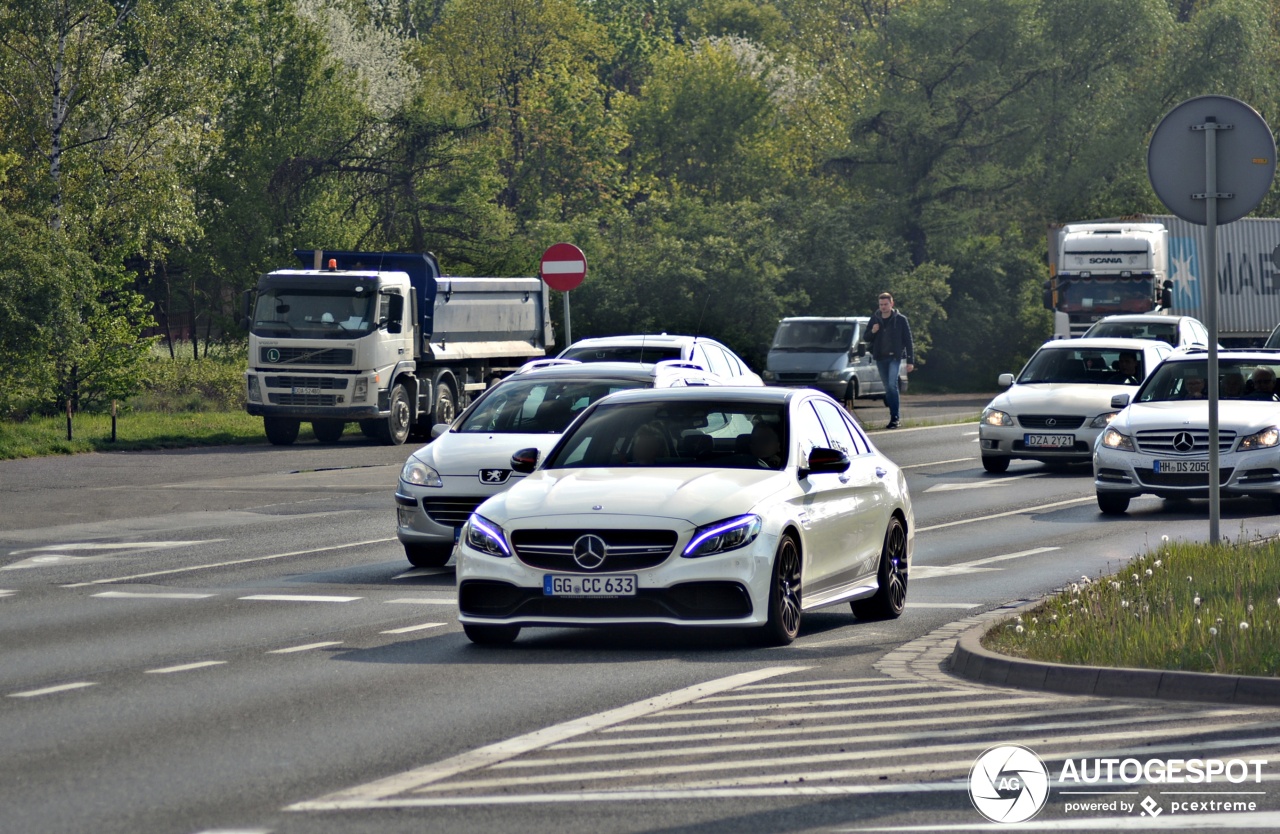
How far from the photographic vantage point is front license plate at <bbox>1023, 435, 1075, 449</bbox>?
79.4 feet

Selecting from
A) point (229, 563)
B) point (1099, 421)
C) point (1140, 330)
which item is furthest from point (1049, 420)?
→ point (229, 563)

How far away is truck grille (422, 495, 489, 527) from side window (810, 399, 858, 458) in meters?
3.30

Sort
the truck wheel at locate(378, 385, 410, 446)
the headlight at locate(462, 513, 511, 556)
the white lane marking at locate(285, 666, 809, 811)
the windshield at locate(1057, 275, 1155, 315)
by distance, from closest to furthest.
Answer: the white lane marking at locate(285, 666, 809, 811)
the headlight at locate(462, 513, 511, 556)
the truck wheel at locate(378, 385, 410, 446)
the windshield at locate(1057, 275, 1155, 315)

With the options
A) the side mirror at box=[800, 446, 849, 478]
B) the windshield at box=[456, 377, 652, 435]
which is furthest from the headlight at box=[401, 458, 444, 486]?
the side mirror at box=[800, 446, 849, 478]

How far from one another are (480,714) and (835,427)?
176 inches

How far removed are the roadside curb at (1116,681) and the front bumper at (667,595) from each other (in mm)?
1263

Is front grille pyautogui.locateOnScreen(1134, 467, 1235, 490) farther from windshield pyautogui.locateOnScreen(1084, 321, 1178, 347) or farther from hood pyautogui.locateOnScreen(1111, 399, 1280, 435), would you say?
windshield pyautogui.locateOnScreen(1084, 321, 1178, 347)

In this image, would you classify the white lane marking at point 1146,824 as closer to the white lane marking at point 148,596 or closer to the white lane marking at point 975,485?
the white lane marking at point 148,596

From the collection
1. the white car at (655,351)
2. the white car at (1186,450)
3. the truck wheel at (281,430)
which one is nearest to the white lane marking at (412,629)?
the white car at (1186,450)

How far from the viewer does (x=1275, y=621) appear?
9.96 metres

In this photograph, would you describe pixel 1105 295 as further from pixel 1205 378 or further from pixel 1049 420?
pixel 1205 378

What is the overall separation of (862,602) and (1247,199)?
3455 mm

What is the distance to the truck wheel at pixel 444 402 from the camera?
33375 millimetres

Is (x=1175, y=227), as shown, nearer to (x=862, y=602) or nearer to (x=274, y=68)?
(x=274, y=68)
